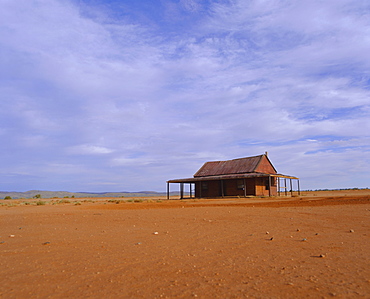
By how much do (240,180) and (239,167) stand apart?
3839mm

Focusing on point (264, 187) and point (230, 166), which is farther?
point (230, 166)

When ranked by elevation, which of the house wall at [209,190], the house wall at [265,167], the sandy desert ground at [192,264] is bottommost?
the sandy desert ground at [192,264]

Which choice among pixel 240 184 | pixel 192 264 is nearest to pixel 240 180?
pixel 240 184

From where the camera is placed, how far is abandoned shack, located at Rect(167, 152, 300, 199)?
112 ft

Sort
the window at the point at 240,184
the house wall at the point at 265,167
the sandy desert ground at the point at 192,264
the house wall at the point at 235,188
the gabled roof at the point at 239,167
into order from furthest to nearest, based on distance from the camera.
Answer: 1. the gabled roof at the point at 239,167
2. the house wall at the point at 265,167
3. the window at the point at 240,184
4. the house wall at the point at 235,188
5. the sandy desert ground at the point at 192,264

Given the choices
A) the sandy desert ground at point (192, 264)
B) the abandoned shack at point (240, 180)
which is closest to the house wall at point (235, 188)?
the abandoned shack at point (240, 180)

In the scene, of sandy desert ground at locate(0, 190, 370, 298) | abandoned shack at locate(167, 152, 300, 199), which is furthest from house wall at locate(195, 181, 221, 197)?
sandy desert ground at locate(0, 190, 370, 298)

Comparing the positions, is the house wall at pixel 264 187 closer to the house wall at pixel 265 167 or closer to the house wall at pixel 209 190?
the house wall at pixel 265 167

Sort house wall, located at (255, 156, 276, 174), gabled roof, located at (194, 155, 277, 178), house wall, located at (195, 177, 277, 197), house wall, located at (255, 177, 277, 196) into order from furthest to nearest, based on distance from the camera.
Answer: gabled roof, located at (194, 155, 277, 178) < house wall, located at (255, 156, 276, 174) < house wall, located at (255, 177, 277, 196) < house wall, located at (195, 177, 277, 197)

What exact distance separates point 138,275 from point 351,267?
2796 mm

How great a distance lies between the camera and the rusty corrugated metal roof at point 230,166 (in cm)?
3744

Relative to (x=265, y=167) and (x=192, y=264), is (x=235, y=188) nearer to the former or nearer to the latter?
(x=265, y=167)

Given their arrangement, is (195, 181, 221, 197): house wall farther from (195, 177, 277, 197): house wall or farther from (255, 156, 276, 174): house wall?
A: (255, 156, 276, 174): house wall

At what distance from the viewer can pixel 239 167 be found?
1535 inches
